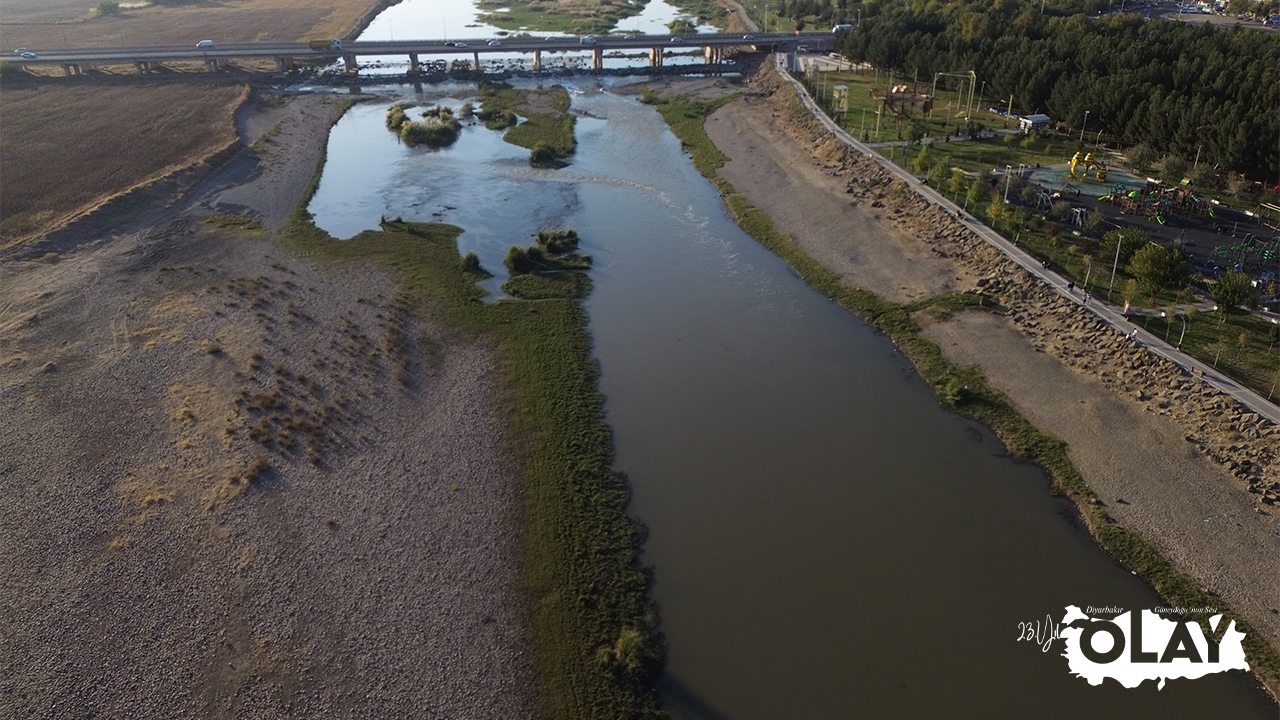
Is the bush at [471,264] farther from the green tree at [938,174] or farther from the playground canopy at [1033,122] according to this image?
the playground canopy at [1033,122]

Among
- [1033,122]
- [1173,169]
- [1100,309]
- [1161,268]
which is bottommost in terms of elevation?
[1100,309]

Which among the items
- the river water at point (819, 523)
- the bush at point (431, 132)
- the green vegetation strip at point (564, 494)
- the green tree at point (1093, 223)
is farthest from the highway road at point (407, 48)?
the green tree at point (1093, 223)

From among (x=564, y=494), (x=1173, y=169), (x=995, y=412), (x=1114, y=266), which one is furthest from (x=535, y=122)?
(x=995, y=412)

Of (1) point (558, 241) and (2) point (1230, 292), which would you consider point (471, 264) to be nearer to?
(1) point (558, 241)

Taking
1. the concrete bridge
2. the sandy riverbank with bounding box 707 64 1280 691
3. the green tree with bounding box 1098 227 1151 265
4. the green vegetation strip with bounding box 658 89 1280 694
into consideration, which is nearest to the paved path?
the sandy riverbank with bounding box 707 64 1280 691

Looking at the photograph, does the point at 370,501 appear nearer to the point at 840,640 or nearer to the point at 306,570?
the point at 306,570

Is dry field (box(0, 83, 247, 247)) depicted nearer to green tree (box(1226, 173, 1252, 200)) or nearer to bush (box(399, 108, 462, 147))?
bush (box(399, 108, 462, 147))
